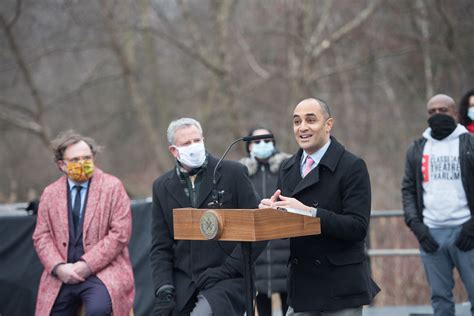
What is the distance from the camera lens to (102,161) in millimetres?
26391

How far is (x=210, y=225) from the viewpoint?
16.6 ft

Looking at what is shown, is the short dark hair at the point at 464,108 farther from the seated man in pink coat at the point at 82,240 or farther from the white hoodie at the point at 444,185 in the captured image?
the seated man in pink coat at the point at 82,240

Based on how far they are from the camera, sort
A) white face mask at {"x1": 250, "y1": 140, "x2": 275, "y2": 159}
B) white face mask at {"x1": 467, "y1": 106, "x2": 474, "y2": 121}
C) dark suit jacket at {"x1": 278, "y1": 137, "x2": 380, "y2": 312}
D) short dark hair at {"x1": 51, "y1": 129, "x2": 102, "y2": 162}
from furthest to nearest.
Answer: white face mask at {"x1": 250, "y1": 140, "x2": 275, "y2": 159} → white face mask at {"x1": 467, "y1": 106, "x2": 474, "y2": 121} → short dark hair at {"x1": 51, "y1": 129, "x2": 102, "y2": 162} → dark suit jacket at {"x1": 278, "y1": 137, "x2": 380, "y2": 312}

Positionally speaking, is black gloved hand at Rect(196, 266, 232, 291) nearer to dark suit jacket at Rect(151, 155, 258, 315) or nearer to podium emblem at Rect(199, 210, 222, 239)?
dark suit jacket at Rect(151, 155, 258, 315)

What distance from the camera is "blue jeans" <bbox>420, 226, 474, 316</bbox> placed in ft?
23.8

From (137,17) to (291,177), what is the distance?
14676mm

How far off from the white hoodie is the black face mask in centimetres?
6

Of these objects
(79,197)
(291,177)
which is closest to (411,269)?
(79,197)

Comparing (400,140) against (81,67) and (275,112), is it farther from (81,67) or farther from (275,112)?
(81,67)

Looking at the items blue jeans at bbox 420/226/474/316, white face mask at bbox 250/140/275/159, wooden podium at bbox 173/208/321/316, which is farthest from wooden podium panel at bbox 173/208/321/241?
white face mask at bbox 250/140/275/159

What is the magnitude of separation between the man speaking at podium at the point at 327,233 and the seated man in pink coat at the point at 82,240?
8.16 ft

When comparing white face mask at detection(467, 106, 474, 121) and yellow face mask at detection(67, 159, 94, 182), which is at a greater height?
white face mask at detection(467, 106, 474, 121)

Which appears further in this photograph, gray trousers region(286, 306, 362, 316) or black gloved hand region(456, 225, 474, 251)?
black gloved hand region(456, 225, 474, 251)

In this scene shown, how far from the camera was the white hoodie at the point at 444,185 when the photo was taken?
7.22 metres
